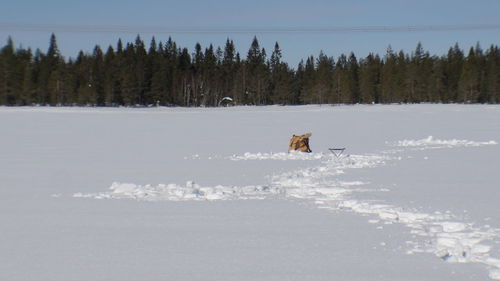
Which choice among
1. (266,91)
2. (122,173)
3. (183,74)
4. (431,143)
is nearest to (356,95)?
(266,91)

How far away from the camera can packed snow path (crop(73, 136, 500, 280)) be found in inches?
248

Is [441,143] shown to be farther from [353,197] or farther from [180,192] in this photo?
[180,192]

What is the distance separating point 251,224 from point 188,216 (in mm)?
1049

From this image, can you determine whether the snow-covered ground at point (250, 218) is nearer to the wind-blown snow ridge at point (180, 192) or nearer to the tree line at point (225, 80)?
the wind-blown snow ridge at point (180, 192)

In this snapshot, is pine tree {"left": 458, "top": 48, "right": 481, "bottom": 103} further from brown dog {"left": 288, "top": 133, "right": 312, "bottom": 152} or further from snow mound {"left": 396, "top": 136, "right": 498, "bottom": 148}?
brown dog {"left": 288, "top": 133, "right": 312, "bottom": 152}

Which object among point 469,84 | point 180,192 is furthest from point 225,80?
point 180,192

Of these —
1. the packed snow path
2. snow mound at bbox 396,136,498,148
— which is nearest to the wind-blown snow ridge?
the packed snow path

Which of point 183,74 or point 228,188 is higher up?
point 183,74

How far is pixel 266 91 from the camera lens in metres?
96.7

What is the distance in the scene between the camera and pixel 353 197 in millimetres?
9961

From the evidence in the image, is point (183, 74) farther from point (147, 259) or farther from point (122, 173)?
point (147, 259)

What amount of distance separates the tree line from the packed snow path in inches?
2880

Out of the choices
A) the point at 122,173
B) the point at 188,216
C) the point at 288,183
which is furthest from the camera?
the point at 122,173

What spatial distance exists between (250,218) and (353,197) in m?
2.51
